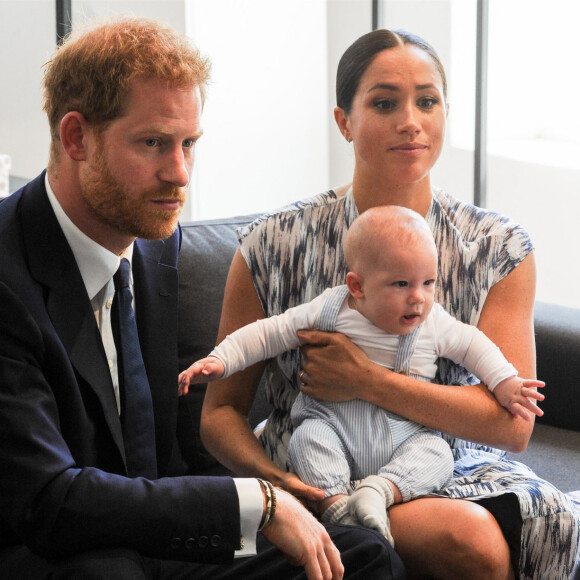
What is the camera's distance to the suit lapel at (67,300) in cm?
176

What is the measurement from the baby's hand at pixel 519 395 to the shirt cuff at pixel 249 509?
0.56m

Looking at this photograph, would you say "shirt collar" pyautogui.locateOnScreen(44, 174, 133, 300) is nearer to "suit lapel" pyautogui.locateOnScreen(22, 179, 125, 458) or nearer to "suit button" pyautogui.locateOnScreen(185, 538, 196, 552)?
"suit lapel" pyautogui.locateOnScreen(22, 179, 125, 458)

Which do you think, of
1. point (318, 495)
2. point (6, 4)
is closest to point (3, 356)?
point (318, 495)

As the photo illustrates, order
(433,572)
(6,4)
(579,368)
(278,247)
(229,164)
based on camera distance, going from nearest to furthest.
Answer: (433,572), (278,247), (579,368), (6,4), (229,164)

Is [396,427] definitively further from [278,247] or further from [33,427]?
[33,427]

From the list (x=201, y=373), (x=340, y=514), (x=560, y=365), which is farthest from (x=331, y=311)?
(x=560, y=365)

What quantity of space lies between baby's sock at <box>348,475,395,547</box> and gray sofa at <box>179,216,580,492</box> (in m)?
0.73

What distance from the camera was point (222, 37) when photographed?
5.09 meters

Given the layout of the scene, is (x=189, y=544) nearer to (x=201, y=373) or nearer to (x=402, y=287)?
(x=201, y=373)

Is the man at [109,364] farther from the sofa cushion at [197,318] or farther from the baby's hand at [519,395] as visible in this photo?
the sofa cushion at [197,318]

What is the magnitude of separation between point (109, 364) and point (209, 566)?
396 millimetres

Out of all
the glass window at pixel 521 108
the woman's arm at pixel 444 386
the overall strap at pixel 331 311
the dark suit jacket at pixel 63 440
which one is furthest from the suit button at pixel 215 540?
the glass window at pixel 521 108

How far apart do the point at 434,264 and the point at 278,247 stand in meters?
0.40

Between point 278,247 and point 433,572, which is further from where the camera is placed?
point 278,247
